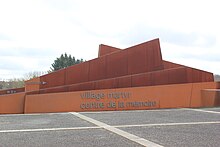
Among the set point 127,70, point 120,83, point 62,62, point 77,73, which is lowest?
point 120,83

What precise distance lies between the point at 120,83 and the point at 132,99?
72.1 inches

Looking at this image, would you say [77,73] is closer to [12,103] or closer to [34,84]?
[34,84]

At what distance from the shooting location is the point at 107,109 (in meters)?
19.3

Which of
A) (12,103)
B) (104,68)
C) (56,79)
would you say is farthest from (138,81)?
(12,103)

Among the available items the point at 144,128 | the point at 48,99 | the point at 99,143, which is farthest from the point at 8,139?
the point at 48,99

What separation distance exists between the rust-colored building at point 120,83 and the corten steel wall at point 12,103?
134 millimetres

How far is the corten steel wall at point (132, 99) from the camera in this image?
62.1 ft

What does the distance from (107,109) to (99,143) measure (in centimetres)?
1169

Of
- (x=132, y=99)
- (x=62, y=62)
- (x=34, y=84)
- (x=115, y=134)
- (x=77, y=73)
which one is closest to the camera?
(x=115, y=134)

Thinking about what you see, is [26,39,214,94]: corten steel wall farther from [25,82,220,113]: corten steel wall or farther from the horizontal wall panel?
[25,82,220,113]: corten steel wall

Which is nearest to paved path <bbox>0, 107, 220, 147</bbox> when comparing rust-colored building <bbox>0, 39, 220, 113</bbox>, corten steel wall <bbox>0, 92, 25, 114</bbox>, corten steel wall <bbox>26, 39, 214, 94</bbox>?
rust-colored building <bbox>0, 39, 220, 113</bbox>

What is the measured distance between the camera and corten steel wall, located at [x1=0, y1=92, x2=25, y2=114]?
19.0 meters

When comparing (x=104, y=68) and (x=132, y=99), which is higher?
(x=104, y=68)

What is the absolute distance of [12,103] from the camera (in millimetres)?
19234
